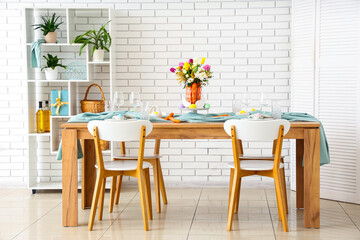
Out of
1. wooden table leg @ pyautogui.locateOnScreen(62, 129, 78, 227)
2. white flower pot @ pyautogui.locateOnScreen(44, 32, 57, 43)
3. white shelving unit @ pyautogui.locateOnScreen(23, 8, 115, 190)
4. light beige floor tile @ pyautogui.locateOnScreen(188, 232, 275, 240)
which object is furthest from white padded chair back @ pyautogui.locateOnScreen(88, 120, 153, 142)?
white flower pot @ pyautogui.locateOnScreen(44, 32, 57, 43)

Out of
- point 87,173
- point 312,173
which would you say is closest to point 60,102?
point 87,173

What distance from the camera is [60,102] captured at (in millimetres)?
5504

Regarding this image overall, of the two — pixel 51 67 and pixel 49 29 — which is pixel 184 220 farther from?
pixel 49 29

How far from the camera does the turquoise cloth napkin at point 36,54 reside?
5.38 meters

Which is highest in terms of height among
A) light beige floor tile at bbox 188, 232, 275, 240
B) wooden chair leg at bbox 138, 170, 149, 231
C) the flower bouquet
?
the flower bouquet

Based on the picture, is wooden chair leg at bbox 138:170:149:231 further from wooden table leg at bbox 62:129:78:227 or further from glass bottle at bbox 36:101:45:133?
glass bottle at bbox 36:101:45:133

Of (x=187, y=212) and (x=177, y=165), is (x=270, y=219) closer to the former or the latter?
(x=187, y=212)

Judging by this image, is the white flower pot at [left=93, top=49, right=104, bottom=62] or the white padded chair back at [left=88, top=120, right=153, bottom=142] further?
the white flower pot at [left=93, top=49, right=104, bottom=62]

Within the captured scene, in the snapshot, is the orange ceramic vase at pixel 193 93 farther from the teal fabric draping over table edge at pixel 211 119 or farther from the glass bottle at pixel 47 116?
the glass bottle at pixel 47 116

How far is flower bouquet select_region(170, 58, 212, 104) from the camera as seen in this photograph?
4520 mm

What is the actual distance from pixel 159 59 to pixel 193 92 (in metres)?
1.34

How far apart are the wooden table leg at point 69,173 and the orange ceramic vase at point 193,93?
1029mm

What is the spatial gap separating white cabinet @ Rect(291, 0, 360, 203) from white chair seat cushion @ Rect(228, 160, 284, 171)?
116cm

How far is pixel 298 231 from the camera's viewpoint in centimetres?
402
